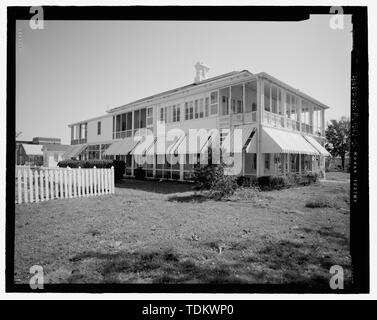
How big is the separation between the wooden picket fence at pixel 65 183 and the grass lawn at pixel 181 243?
742mm

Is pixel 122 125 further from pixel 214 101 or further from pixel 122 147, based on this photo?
pixel 214 101

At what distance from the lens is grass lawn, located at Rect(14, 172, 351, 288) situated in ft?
10.7

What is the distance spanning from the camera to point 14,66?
239cm

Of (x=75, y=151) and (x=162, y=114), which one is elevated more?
(x=162, y=114)

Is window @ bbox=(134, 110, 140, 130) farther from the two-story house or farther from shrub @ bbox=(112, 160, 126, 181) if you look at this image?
shrub @ bbox=(112, 160, 126, 181)

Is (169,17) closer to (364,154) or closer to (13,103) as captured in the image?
(13,103)

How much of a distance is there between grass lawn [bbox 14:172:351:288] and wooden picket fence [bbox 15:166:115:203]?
0.74m

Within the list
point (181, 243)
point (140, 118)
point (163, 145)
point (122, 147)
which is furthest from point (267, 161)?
point (122, 147)

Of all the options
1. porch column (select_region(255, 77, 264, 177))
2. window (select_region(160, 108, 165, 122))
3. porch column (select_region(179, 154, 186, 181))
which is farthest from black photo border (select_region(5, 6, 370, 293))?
window (select_region(160, 108, 165, 122))

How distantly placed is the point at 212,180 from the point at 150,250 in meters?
6.16

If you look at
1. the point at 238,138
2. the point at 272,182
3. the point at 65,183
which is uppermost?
the point at 238,138

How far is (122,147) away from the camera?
22156 mm

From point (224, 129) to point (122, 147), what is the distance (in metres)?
10.8
